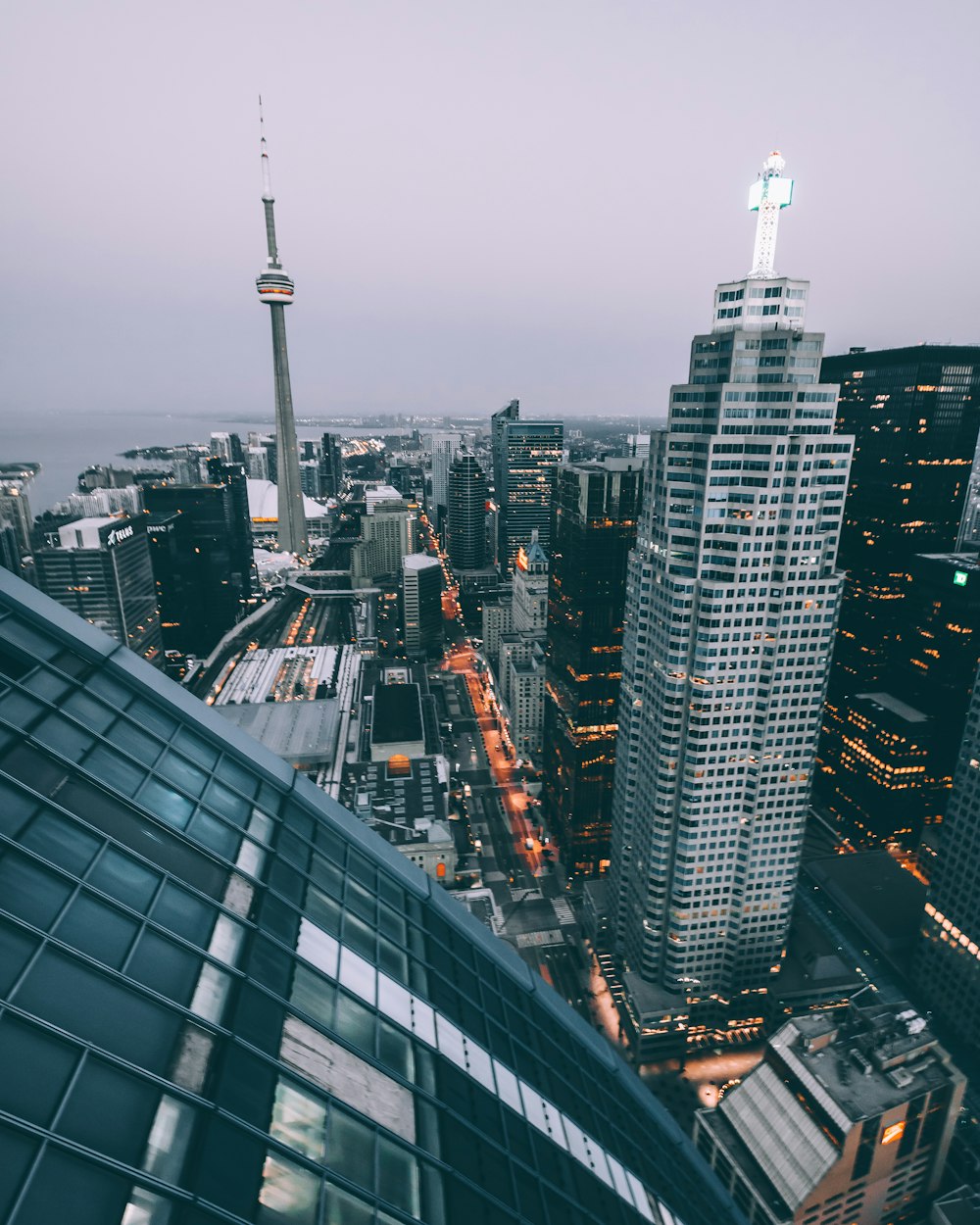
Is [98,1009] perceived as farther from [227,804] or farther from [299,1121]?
[227,804]

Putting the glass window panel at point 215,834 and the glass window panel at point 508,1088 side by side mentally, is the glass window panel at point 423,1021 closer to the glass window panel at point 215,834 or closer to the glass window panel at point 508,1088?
the glass window panel at point 508,1088

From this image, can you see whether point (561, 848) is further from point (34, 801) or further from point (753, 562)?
point (34, 801)

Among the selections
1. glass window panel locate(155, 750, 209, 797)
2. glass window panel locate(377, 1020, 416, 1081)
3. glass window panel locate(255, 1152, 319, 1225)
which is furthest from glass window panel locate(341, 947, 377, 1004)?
glass window panel locate(155, 750, 209, 797)

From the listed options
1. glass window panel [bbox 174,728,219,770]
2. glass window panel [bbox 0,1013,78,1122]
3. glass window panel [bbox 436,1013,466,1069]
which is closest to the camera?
glass window panel [bbox 0,1013,78,1122]

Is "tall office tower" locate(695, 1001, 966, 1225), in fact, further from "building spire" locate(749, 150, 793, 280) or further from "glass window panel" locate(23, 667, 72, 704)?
"building spire" locate(749, 150, 793, 280)

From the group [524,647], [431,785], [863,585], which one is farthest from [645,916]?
[863,585]

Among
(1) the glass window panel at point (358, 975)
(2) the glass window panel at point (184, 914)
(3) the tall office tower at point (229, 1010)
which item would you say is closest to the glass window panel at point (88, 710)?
(3) the tall office tower at point (229, 1010)
